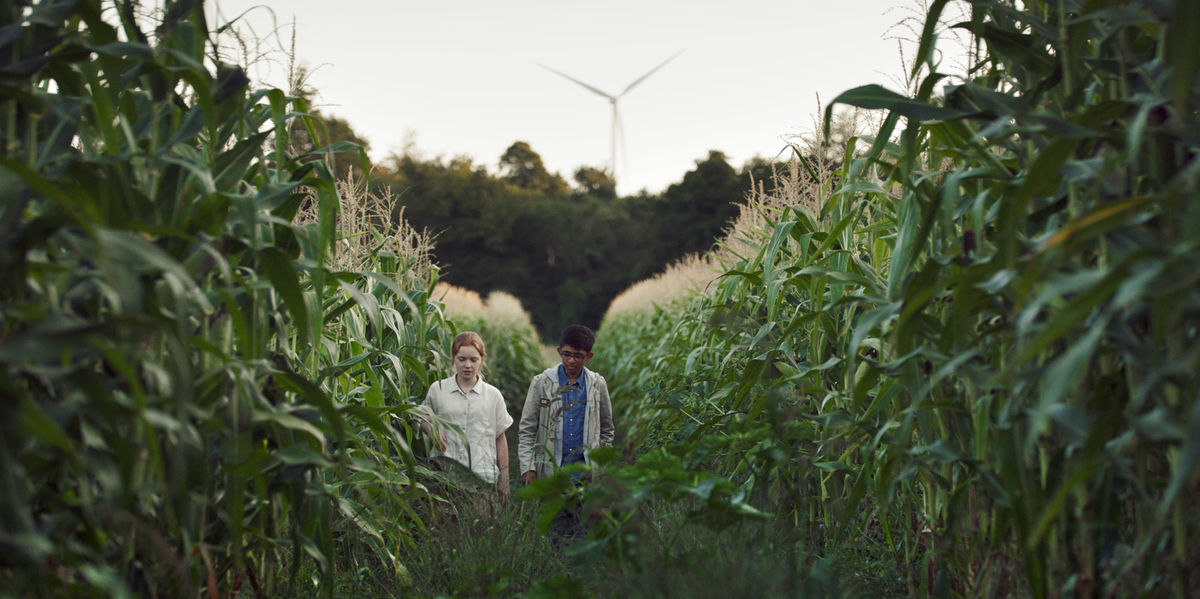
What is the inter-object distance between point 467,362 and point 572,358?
1.86 ft

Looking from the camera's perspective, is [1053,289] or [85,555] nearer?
[1053,289]

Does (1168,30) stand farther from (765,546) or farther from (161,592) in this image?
(161,592)

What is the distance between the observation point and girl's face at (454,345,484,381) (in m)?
3.70

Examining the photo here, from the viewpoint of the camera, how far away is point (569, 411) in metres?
3.76

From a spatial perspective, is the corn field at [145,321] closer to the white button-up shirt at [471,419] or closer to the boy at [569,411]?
the white button-up shirt at [471,419]

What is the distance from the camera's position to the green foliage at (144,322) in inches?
46.0

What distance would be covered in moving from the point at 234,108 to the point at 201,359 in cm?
64

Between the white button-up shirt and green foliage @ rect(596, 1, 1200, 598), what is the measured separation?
185 centimetres

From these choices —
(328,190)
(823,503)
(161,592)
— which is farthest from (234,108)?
(823,503)

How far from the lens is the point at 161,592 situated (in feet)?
5.22

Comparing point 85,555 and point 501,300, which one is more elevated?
point 501,300

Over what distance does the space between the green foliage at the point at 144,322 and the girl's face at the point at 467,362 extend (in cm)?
170

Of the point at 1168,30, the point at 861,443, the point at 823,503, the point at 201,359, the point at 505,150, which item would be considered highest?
the point at 505,150

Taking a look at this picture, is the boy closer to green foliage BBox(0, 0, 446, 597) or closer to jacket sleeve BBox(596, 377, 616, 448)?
jacket sleeve BBox(596, 377, 616, 448)
